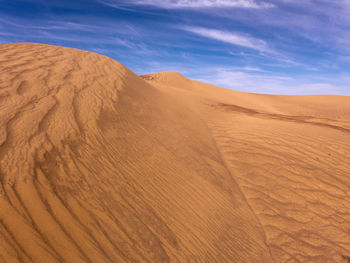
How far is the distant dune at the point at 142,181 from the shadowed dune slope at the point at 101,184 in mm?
14

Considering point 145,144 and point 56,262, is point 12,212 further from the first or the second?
point 145,144

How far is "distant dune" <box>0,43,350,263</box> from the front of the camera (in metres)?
1.98

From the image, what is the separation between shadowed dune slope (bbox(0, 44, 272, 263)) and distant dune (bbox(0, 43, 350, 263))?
1cm

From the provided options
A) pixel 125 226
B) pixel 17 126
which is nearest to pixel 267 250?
pixel 125 226

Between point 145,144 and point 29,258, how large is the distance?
8.42 ft

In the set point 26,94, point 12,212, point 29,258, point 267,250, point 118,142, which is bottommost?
point 267,250

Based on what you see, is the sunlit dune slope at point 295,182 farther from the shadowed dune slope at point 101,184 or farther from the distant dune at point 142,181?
the shadowed dune slope at point 101,184

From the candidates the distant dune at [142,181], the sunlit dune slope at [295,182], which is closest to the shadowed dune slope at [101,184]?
the distant dune at [142,181]

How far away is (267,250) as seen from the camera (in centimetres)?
315

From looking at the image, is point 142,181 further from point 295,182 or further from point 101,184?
point 295,182

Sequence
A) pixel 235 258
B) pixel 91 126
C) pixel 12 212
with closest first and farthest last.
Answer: pixel 12 212 < pixel 235 258 < pixel 91 126

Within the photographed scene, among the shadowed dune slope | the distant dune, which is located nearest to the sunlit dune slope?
the distant dune

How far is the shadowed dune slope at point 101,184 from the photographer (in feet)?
6.13

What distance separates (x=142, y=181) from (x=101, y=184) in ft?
2.19
